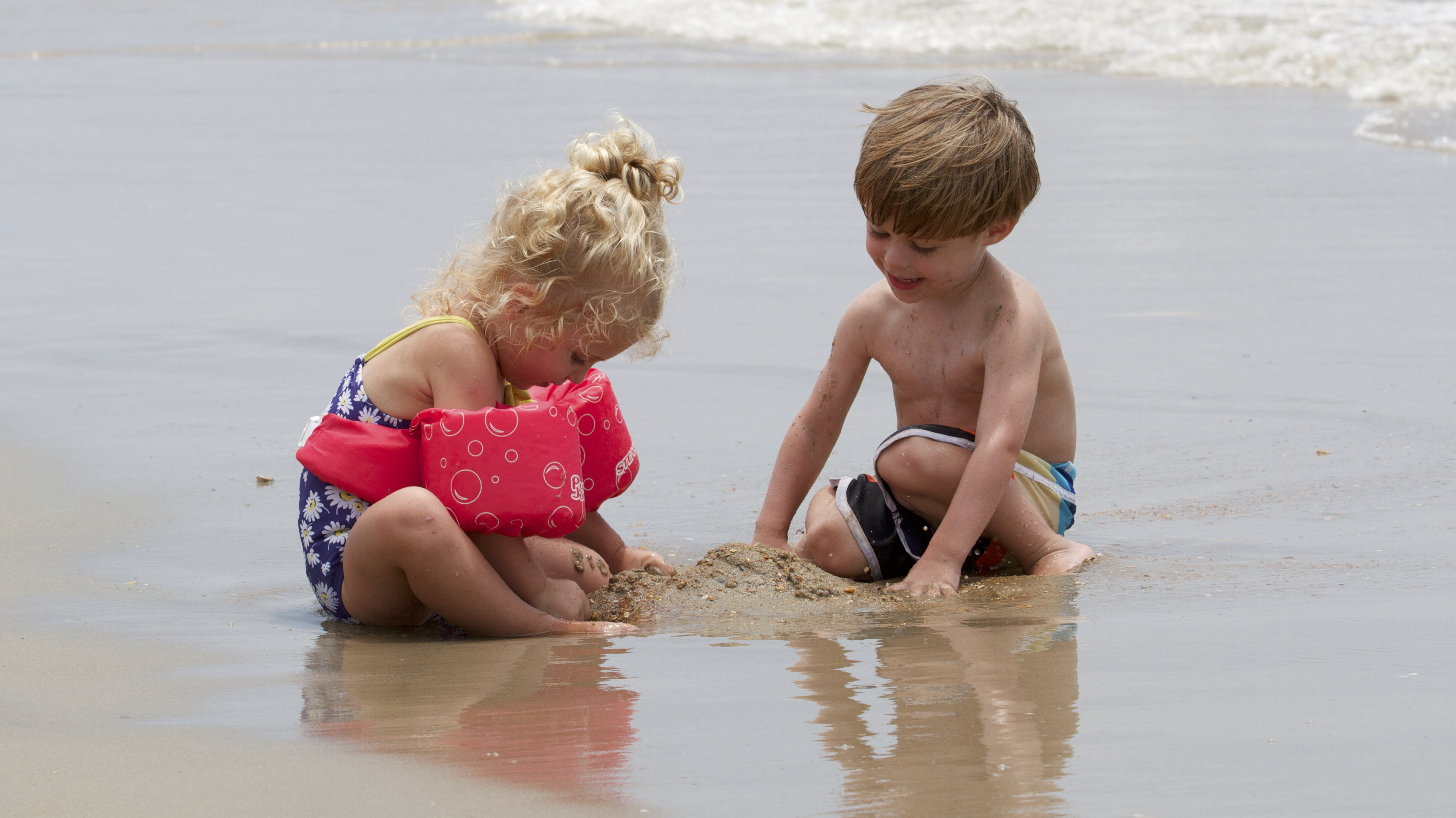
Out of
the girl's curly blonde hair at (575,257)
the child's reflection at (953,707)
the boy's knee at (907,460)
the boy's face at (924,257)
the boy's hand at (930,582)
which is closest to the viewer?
the child's reflection at (953,707)

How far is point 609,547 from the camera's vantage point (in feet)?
10.4

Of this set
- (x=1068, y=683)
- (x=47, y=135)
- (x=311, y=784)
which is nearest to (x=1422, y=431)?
(x=1068, y=683)

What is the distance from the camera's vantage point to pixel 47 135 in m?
8.90

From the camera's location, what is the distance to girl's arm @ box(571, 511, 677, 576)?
3141 mm

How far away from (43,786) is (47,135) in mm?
8008

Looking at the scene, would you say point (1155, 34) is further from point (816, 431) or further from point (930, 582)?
point (930, 582)

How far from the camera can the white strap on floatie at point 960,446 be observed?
311 cm

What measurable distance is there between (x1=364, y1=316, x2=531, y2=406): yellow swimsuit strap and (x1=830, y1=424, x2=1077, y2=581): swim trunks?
0.74 metres

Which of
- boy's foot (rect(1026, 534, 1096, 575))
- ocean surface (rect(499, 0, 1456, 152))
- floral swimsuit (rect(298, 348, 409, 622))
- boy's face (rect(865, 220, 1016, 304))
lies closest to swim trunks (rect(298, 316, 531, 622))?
floral swimsuit (rect(298, 348, 409, 622))

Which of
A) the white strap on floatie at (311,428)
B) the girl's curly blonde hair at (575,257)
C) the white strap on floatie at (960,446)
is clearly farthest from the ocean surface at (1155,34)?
the white strap on floatie at (311,428)

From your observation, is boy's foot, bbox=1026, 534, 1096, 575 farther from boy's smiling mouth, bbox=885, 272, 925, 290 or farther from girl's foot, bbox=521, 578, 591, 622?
girl's foot, bbox=521, 578, 591, 622

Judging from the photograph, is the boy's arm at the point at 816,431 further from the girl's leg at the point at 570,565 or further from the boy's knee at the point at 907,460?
the girl's leg at the point at 570,565

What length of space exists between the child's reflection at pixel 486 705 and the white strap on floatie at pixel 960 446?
0.90m

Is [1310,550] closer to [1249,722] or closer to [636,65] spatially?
[1249,722]
